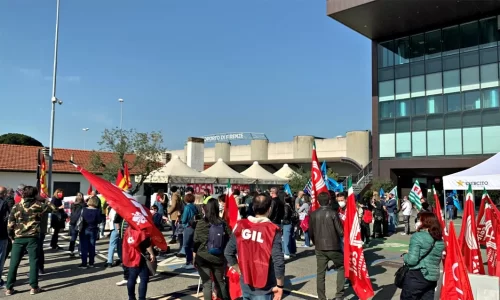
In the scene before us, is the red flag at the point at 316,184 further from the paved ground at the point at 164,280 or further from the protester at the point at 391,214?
the protester at the point at 391,214

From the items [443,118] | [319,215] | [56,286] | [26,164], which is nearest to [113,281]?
[56,286]

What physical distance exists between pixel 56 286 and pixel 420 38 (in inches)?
1243

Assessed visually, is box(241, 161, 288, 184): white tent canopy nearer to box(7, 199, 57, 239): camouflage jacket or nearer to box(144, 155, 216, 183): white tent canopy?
box(144, 155, 216, 183): white tent canopy

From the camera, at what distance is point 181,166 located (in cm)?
2516

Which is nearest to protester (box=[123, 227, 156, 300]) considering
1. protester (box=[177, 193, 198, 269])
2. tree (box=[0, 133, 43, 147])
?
protester (box=[177, 193, 198, 269])

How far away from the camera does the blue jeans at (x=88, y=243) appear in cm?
917

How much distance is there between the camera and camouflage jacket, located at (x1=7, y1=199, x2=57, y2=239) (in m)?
7.09

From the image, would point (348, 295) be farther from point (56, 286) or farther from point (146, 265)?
point (56, 286)

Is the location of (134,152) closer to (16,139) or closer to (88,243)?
(88,243)

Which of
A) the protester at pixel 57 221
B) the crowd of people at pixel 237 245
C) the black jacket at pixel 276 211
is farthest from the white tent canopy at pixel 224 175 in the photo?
the black jacket at pixel 276 211

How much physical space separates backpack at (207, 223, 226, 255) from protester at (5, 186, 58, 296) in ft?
Result: 11.0

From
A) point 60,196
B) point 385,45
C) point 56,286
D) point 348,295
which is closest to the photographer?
point 348,295

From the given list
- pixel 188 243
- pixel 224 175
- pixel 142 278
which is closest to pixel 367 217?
pixel 188 243

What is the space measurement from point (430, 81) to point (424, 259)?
29.2 metres
